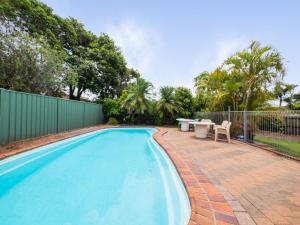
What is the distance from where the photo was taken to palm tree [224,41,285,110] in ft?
24.0

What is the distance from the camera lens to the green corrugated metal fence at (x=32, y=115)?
5.59m

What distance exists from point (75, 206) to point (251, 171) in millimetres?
3444

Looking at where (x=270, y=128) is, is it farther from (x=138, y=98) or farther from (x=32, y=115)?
(x=138, y=98)

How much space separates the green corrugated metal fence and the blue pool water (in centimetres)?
142

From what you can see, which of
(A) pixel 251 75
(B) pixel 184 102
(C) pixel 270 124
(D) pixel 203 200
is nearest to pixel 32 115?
(D) pixel 203 200

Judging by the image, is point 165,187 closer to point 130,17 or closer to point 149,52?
point 130,17

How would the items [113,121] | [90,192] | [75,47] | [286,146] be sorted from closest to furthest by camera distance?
[90,192] → [286,146] → [113,121] → [75,47]

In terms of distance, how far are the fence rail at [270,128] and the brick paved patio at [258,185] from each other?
A: 909 millimetres

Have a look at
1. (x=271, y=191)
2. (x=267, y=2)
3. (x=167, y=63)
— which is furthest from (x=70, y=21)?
(x=271, y=191)

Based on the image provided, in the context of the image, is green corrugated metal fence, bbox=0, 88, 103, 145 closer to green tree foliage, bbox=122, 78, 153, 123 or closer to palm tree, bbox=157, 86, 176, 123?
green tree foliage, bbox=122, 78, 153, 123

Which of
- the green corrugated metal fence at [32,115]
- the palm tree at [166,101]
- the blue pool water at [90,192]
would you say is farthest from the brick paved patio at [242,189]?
the palm tree at [166,101]

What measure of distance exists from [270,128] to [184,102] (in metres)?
9.09

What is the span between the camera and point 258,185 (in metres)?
2.92

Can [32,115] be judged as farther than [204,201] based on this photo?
Yes
